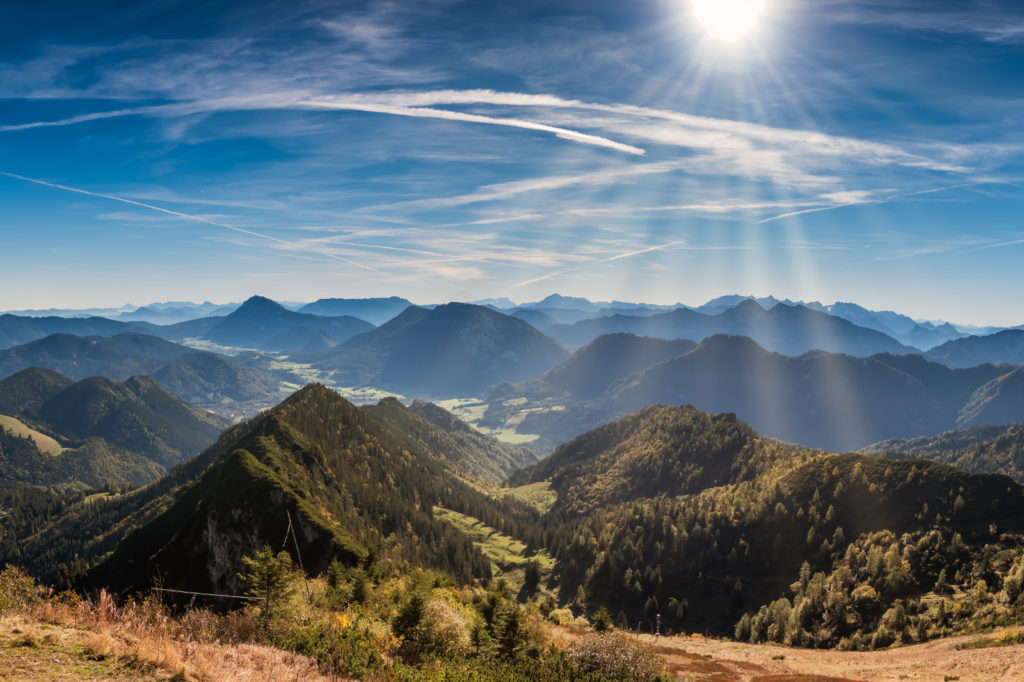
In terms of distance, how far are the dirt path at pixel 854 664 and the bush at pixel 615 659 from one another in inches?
363

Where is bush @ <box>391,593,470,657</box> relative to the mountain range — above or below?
above

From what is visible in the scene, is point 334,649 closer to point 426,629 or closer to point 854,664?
point 426,629

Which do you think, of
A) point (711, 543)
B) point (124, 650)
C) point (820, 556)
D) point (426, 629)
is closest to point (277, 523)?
point (426, 629)

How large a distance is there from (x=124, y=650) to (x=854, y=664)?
3486 inches

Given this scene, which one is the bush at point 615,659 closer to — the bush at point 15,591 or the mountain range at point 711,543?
the mountain range at point 711,543

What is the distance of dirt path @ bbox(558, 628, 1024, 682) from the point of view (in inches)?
2023

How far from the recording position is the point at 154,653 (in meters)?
18.8

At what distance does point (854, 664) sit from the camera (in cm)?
6638

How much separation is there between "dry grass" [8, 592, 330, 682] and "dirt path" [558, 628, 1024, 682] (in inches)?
1806

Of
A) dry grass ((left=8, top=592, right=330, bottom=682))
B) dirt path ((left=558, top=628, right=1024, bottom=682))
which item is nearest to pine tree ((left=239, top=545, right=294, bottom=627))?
dry grass ((left=8, top=592, right=330, bottom=682))

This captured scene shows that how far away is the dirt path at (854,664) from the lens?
51.4 meters

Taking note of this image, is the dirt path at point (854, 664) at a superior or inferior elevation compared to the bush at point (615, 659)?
inferior

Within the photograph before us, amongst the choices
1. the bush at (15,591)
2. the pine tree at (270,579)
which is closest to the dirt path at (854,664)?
the pine tree at (270,579)

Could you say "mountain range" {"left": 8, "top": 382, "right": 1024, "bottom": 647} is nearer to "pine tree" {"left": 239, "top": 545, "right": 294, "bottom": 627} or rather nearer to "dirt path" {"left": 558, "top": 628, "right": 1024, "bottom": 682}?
"dirt path" {"left": 558, "top": 628, "right": 1024, "bottom": 682}
